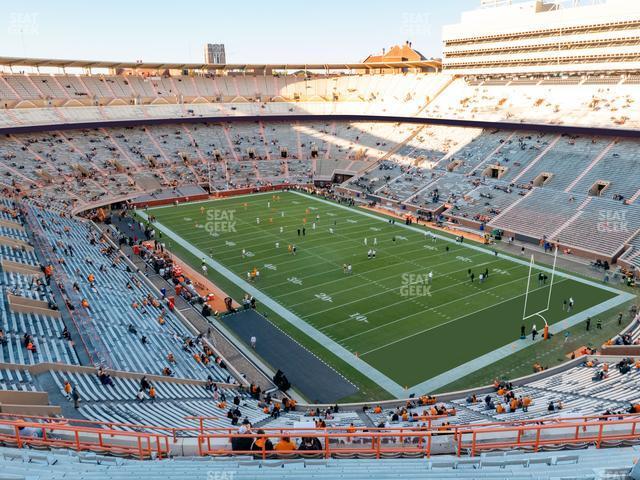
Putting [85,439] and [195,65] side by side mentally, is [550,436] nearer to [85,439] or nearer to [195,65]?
[85,439]

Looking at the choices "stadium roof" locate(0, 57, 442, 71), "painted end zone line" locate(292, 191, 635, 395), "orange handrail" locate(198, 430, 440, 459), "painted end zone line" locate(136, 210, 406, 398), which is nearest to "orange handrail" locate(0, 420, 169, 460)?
"orange handrail" locate(198, 430, 440, 459)

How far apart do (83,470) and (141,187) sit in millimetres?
46024

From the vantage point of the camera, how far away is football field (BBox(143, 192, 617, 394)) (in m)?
22.2

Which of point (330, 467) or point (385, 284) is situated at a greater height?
point (330, 467)

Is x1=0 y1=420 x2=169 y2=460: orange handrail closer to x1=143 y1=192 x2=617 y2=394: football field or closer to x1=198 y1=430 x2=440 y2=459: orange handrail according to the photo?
x1=198 y1=430 x2=440 y2=459: orange handrail

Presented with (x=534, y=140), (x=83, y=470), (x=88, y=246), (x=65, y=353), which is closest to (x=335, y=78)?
(x=534, y=140)

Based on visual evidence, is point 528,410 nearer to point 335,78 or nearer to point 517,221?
point 517,221

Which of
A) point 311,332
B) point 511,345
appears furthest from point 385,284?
point 511,345

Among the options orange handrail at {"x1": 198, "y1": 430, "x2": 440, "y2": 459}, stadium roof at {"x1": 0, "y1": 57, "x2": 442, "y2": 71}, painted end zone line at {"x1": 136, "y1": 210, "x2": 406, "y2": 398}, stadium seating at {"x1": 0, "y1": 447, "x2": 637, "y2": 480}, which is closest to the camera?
stadium seating at {"x1": 0, "y1": 447, "x2": 637, "y2": 480}

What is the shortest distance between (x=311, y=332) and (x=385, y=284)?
6.98 metres

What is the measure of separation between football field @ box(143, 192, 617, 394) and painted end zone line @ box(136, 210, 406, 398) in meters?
0.14

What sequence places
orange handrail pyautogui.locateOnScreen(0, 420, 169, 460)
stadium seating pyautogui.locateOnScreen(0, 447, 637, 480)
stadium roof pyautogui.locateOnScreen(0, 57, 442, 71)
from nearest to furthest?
stadium seating pyautogui.locateOnScreen(0, 447, 637, 480), orange handrail pyautogui.locateOnScreen(0, 420, 169, 460), stadium roof pyautogui.locateOnScreen(0, 57, 442, 71)

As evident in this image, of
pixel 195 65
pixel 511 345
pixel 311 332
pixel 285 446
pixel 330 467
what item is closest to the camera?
pixel 330 467

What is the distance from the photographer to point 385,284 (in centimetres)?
2867
